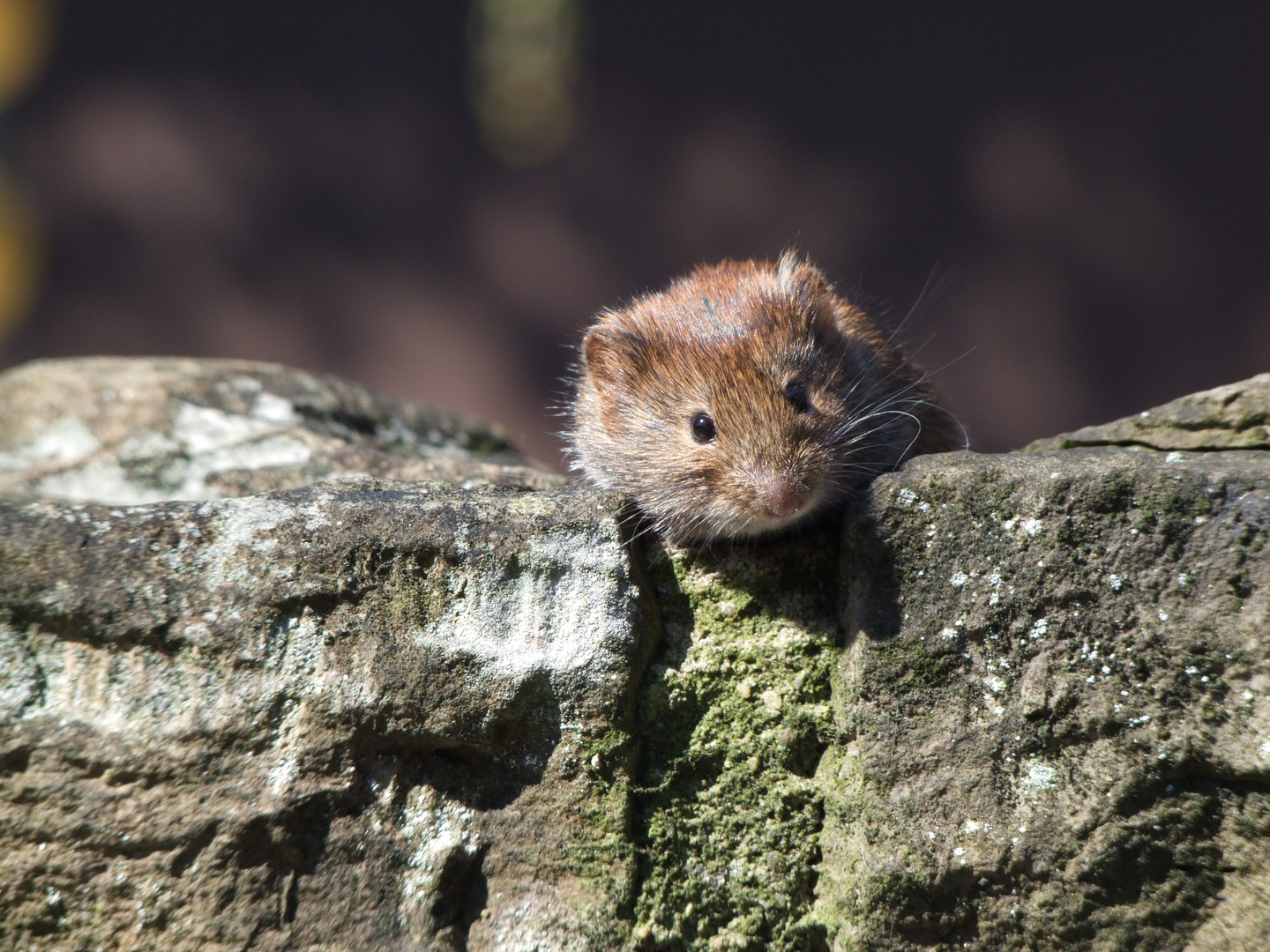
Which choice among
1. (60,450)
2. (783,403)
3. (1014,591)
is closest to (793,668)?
(1014,591)

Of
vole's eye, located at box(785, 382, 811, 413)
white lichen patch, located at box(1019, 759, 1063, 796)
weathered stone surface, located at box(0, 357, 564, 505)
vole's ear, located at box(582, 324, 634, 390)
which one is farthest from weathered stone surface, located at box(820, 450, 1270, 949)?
weathered stone surface, located at box(0, 357, 564, 505)

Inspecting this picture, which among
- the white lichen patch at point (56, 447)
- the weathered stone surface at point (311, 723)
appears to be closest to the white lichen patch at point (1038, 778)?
the weathered stone surface at point (311, 723)

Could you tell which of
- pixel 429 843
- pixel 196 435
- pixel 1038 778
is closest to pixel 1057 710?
pixel 1038 778

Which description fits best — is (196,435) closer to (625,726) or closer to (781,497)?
(625,726)

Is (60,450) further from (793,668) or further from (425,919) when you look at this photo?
(793,668)

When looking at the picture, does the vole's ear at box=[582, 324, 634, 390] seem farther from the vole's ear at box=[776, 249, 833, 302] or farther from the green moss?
the green moss

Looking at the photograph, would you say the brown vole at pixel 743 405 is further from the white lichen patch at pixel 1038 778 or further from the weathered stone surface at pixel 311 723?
the white lichen patch at pixel 1038 778
